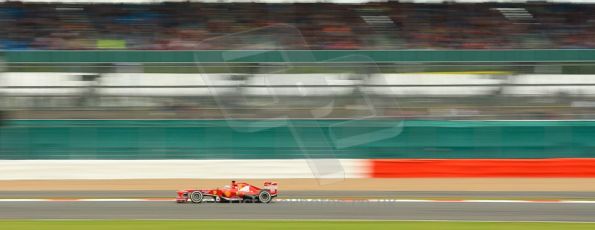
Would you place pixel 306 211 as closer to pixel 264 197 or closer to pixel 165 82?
pixel 264 197

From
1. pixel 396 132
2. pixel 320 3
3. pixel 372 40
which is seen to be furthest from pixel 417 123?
pixel 320 3

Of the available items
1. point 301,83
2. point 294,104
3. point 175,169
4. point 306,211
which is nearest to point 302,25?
point 301,83

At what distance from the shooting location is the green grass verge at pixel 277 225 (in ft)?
37.9

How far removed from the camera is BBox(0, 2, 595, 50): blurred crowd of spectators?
956 inches

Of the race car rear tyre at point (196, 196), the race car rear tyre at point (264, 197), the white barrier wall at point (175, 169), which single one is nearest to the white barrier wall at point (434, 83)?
the white barrier wall at point (175, 169)

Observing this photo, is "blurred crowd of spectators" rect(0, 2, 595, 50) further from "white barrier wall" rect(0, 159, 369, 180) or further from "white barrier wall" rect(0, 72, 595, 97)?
"white barrier wall" rect(0, 159, 369, 180)

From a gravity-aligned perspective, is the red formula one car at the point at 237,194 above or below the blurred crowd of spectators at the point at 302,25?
below

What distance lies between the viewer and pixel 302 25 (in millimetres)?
25250

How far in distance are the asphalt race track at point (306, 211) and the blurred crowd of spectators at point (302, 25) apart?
31.8 ft

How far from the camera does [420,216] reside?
42.4 ft

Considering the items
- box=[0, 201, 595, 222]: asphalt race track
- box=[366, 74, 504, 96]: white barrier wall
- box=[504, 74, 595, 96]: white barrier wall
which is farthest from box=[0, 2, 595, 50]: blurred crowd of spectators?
box=[0, 201, 595, 222]: asphalt race track

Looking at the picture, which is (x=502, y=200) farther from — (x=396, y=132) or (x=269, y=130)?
(x=269, y=130)

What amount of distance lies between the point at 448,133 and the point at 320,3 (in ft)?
24.0

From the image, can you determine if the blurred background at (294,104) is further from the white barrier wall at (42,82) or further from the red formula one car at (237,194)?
the red formula one car at (237,194)
